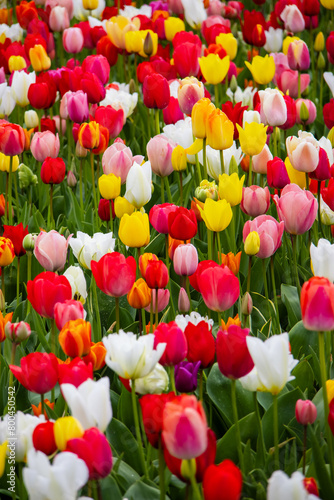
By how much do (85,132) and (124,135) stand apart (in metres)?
1.00

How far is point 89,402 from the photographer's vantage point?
38.2 inches

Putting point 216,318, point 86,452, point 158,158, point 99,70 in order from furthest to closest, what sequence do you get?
point 99,70 < point 158,158 < point 216,318 < point 86,452

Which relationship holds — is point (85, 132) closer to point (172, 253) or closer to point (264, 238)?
point (172, 253)

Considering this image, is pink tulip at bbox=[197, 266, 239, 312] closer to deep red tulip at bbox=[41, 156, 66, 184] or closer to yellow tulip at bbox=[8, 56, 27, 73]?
deep red tulip at bbox=[41, 156, 66, 184]

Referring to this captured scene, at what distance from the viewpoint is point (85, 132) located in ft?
7.05

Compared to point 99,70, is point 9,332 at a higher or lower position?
lower

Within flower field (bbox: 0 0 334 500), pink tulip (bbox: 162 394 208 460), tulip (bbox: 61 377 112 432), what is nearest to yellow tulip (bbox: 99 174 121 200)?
flower field (bbox: 0 0 334 500)

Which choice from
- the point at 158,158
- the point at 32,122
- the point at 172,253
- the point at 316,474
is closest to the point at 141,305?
the point at 172,253

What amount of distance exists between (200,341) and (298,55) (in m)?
1.99

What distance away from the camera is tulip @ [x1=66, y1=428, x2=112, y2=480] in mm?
913

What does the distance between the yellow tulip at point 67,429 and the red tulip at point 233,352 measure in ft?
0.92

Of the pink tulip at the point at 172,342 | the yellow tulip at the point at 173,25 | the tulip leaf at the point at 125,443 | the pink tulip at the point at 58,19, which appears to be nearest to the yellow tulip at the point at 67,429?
the pink tulip at the point at 172,342

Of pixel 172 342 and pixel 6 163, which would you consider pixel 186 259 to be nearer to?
pixel 172 342

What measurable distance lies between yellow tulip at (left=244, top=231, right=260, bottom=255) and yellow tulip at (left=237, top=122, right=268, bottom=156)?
424 millimetres
